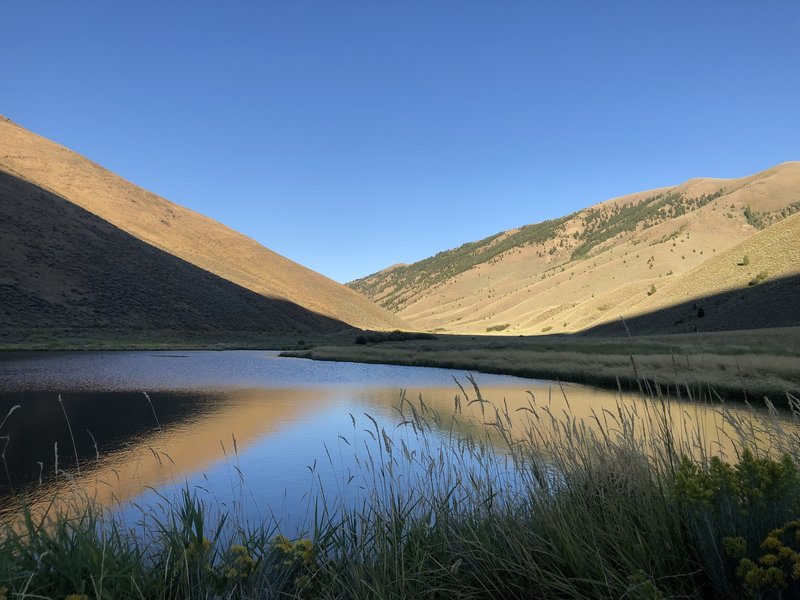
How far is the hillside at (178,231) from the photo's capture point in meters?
106

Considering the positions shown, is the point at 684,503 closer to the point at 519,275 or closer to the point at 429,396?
the point at 429,396

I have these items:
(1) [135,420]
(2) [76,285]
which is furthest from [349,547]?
(2) [76,285]

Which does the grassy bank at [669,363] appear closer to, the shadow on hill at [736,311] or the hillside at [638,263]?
the shadow on hill at [736,311]

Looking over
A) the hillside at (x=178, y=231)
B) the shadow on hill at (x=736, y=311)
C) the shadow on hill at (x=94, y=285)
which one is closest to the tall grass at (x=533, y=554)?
the shadow on hill at (x=736, y=311)

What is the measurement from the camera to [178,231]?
120375mm

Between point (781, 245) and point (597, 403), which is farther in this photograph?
point (781, 245)

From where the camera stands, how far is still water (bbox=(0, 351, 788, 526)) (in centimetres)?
899

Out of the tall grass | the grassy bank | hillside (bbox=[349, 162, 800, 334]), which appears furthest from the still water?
hillside (bbox=[349, 162, 800, 334])

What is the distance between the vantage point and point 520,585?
152 inches

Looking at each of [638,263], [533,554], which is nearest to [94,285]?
[533,554]

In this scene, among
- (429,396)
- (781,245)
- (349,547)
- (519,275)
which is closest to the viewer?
(349,547)

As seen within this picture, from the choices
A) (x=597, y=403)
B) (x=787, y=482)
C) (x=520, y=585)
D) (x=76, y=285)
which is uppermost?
(x=76, y=285)

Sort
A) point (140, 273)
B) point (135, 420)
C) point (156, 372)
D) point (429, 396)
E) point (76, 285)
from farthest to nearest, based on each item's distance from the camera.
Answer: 1. point (140, 273)
2. point (76, 285)
3. point (156, 372)
4. point (429, 396)
5. point (135, 420)

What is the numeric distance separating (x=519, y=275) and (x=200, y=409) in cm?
16959
